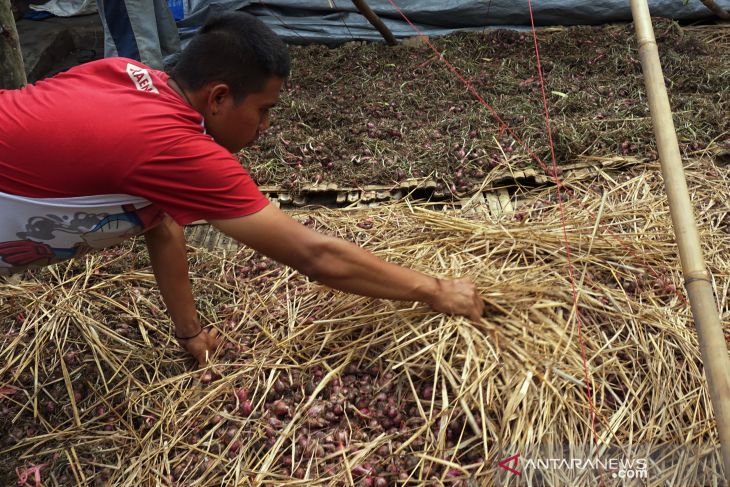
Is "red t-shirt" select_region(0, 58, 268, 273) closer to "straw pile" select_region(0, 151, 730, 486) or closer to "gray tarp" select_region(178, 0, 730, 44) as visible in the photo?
"straw pile" select_region(0, 151, 730, 486)

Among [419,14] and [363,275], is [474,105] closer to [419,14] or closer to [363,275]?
[419,14]

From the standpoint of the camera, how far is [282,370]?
6.92ft

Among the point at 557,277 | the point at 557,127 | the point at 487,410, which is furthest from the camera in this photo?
the point at 557,127

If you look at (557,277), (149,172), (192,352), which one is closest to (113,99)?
(149,172)

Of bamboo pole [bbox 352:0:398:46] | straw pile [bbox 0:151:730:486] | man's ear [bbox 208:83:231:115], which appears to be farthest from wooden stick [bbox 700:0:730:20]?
man's ear [bbox 208:83:231:115]

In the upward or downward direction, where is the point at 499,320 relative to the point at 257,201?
downward

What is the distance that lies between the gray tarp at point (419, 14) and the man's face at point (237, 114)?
333cm

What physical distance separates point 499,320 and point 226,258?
1302mm

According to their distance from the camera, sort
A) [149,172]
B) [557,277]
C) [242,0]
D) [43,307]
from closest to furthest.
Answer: [149,172] → [557,277] → [43,307] → [242,0]

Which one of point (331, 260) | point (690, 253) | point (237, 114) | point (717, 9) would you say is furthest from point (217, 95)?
point (717, 9)

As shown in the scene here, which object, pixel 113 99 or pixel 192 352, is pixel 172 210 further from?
pixel 192 352

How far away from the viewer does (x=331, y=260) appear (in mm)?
1715

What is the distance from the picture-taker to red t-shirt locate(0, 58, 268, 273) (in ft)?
5.24

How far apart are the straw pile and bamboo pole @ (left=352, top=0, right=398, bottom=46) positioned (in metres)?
2.13
